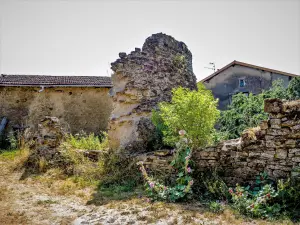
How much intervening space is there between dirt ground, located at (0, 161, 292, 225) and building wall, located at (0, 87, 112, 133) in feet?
25.9

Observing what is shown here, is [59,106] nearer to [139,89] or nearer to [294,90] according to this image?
[139,89]

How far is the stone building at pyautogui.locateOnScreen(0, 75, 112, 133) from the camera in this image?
39.4ft

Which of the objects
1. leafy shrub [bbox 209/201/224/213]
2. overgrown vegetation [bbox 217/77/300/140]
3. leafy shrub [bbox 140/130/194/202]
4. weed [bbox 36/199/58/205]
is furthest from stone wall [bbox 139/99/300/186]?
overgrown vegetation [bbox 217/77/300/140]

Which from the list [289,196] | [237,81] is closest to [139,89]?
[289,196]

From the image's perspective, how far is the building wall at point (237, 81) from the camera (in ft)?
55.7

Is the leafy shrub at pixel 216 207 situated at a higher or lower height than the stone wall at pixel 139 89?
lower

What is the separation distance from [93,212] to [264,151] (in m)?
3.26

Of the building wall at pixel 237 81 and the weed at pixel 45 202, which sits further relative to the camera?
the building wall at pixel 237 81

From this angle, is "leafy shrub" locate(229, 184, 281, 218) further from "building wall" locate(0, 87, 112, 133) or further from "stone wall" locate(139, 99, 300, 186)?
"building wall" locate(0, 87, 112, 133)

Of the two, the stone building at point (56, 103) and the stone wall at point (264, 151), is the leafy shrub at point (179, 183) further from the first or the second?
the stone building at point (56, 103)

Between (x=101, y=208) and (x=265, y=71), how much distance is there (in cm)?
1720

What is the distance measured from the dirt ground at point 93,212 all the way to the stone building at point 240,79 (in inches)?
622

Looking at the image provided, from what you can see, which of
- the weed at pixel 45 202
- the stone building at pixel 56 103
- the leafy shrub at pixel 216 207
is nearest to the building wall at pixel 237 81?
the stone building at pixel 56 103

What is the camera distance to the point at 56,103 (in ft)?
40.3
